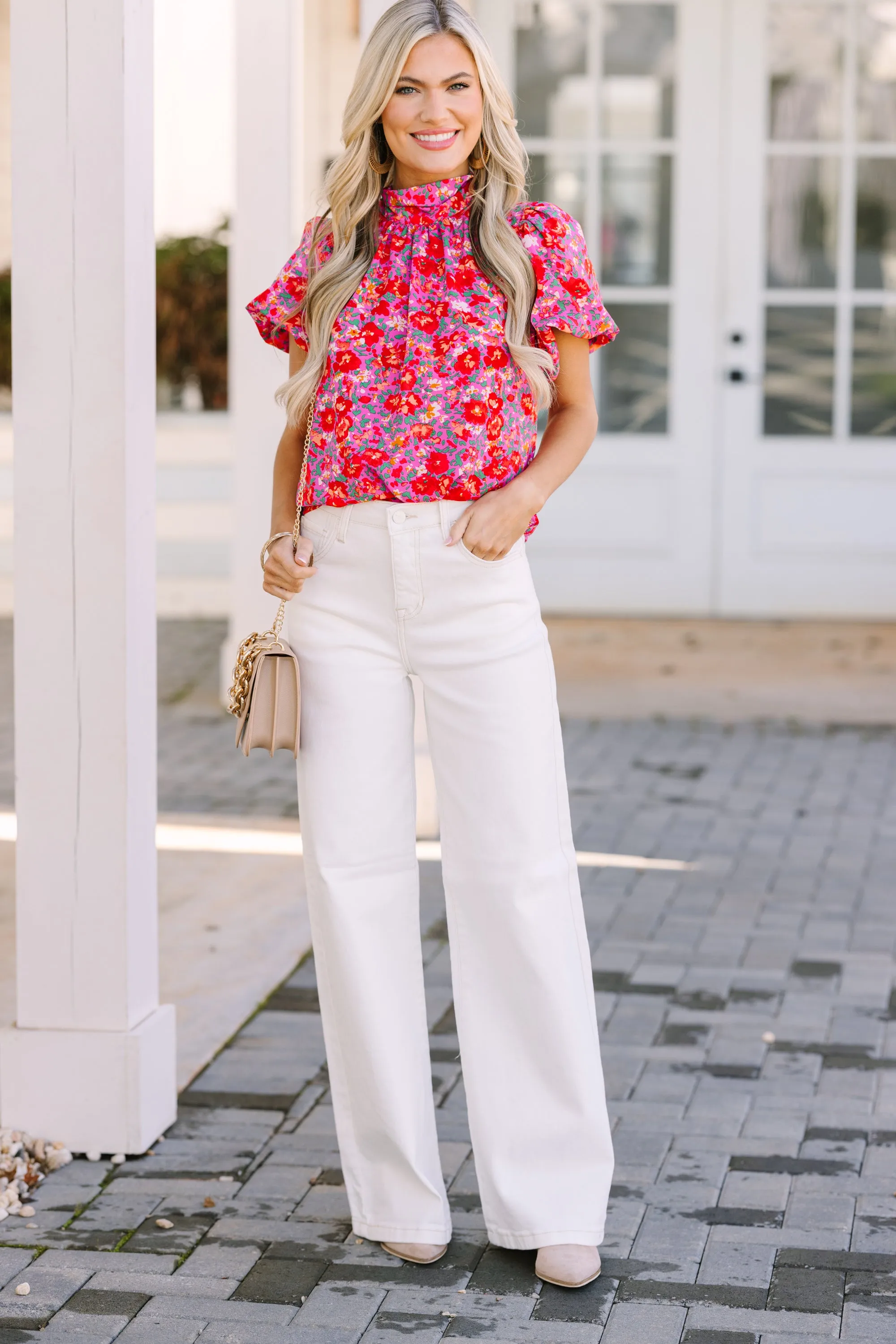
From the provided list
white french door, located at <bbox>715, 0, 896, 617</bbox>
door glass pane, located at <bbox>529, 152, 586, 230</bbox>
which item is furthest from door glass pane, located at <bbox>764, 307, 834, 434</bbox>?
door glass pane, located at <bbox>529, 152, 586, 230</bbox>

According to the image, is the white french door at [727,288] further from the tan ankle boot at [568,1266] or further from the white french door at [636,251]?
the tan ankle boot at [568,1266]

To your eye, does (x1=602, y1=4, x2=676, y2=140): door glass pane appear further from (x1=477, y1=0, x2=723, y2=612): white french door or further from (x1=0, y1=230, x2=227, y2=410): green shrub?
(x1=0, y1=230, x2=227, y2=410): green shrub

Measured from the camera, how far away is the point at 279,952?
156 inches

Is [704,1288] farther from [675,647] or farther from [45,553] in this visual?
[675,647]

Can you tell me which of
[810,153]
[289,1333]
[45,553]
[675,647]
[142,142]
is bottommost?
[289,1333]

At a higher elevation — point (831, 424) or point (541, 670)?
point (831, 424)

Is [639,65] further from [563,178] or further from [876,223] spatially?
[876,223]

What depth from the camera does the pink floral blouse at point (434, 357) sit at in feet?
7.64

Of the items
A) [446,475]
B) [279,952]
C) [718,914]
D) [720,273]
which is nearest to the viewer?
[446,475]

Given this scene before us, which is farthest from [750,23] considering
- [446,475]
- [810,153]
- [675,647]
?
[446,475]

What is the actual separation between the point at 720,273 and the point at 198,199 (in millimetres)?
2744

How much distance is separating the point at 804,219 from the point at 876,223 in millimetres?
301

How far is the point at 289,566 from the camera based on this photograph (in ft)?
7.85

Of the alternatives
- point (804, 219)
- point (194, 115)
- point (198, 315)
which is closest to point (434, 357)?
point (804, 219)
